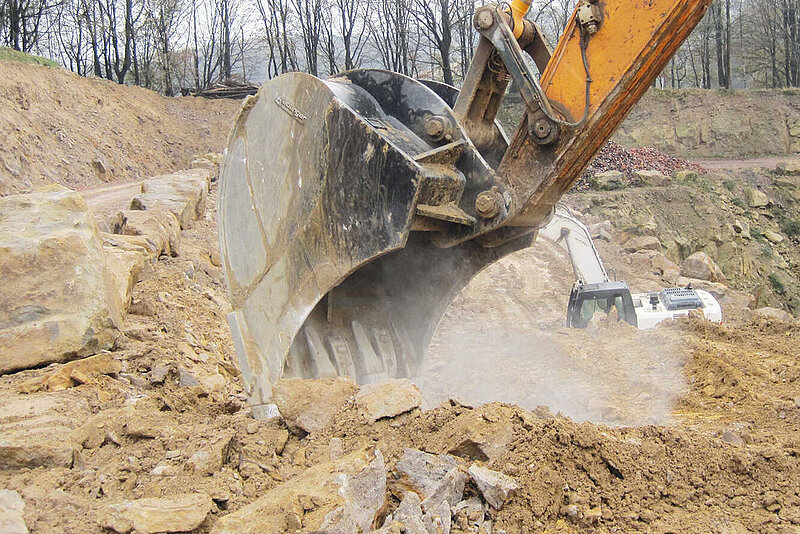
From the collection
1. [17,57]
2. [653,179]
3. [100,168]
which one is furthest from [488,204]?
[17,57]

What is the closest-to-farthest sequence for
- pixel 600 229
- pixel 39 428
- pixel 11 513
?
pixel 11 513, pixel 39 428, pixel 600 229

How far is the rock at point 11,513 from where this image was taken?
2.25 meters

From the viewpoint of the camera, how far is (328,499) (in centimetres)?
236

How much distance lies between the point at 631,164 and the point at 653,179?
146 cm

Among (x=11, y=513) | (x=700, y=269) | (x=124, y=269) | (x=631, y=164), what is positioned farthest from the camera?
(x=631, y=164)

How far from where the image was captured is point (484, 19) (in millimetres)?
3479

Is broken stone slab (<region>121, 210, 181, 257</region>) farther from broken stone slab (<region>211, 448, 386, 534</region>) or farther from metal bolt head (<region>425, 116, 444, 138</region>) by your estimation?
broken stone slab (<region>211, 448, 386, 534</region>)

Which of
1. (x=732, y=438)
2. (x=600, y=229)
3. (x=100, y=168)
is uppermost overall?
(x=100, y=168)

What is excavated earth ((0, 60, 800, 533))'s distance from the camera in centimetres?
257

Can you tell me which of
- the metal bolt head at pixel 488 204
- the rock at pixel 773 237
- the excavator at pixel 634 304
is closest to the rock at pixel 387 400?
the metal bolt head at pixel 488 204

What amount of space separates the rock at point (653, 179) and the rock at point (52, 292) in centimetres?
1808

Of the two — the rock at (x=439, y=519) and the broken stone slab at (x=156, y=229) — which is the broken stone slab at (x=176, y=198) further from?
the rock at (x=439, y=519)

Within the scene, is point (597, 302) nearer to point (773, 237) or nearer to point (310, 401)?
point (310, 401)

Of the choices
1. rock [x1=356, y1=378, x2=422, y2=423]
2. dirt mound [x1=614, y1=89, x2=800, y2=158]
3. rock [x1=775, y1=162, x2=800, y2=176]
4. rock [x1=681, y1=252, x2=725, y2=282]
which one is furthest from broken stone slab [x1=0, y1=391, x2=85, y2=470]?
dirt mound [x1=614, y1=89, x2=800, y2=158]
